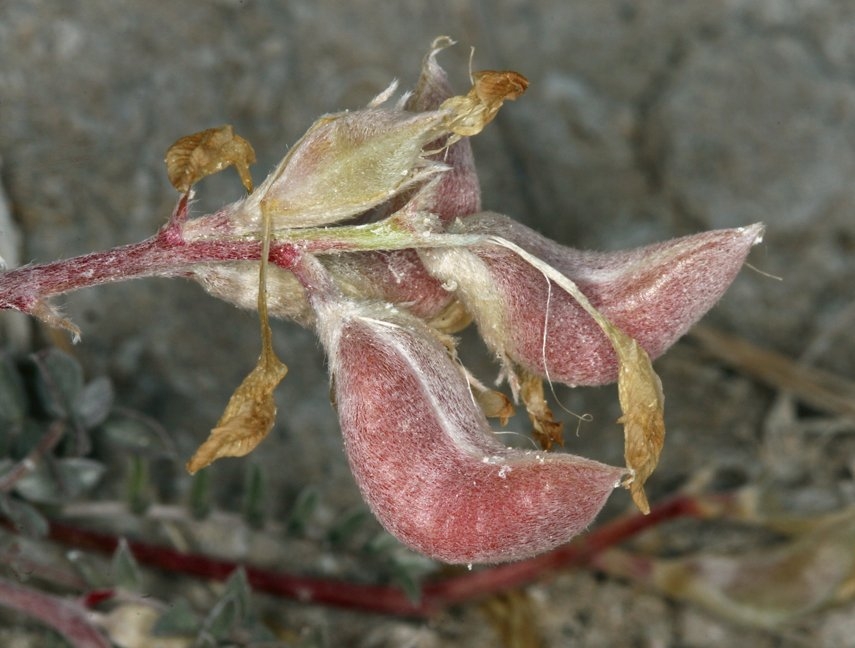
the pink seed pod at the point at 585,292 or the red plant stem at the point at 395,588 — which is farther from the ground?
the pink seed pod at the point at 585,292

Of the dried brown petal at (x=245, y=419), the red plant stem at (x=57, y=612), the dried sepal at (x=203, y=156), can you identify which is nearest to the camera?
the dried brown petal at (x=245, y=419)

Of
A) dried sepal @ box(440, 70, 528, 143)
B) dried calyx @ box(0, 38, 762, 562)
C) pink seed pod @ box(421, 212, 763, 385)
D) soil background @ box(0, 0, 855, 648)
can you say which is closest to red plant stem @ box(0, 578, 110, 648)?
soil background @ box(0, 0, 855, 648)

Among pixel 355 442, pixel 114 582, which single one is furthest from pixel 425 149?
pixel 114 582

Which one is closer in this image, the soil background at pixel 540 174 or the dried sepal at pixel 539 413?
the dried sepal at pixel 539 413

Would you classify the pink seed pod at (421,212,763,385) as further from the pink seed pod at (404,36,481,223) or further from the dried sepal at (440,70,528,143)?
the dried sepal at (440,70,528,143)

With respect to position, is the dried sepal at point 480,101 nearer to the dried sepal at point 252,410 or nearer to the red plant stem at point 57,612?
the dried sepal at point 252,410

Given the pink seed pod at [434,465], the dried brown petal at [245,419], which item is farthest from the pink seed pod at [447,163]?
the dried brown petal at [245,419]

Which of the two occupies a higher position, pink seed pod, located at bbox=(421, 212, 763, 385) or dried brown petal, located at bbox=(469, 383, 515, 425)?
pink seed pod, located at bbox=(421, 212, 763, 385)

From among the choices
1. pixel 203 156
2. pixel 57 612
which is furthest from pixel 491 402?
pixel 57 612

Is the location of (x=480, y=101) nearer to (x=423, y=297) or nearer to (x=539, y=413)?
(x=423, y=297)
